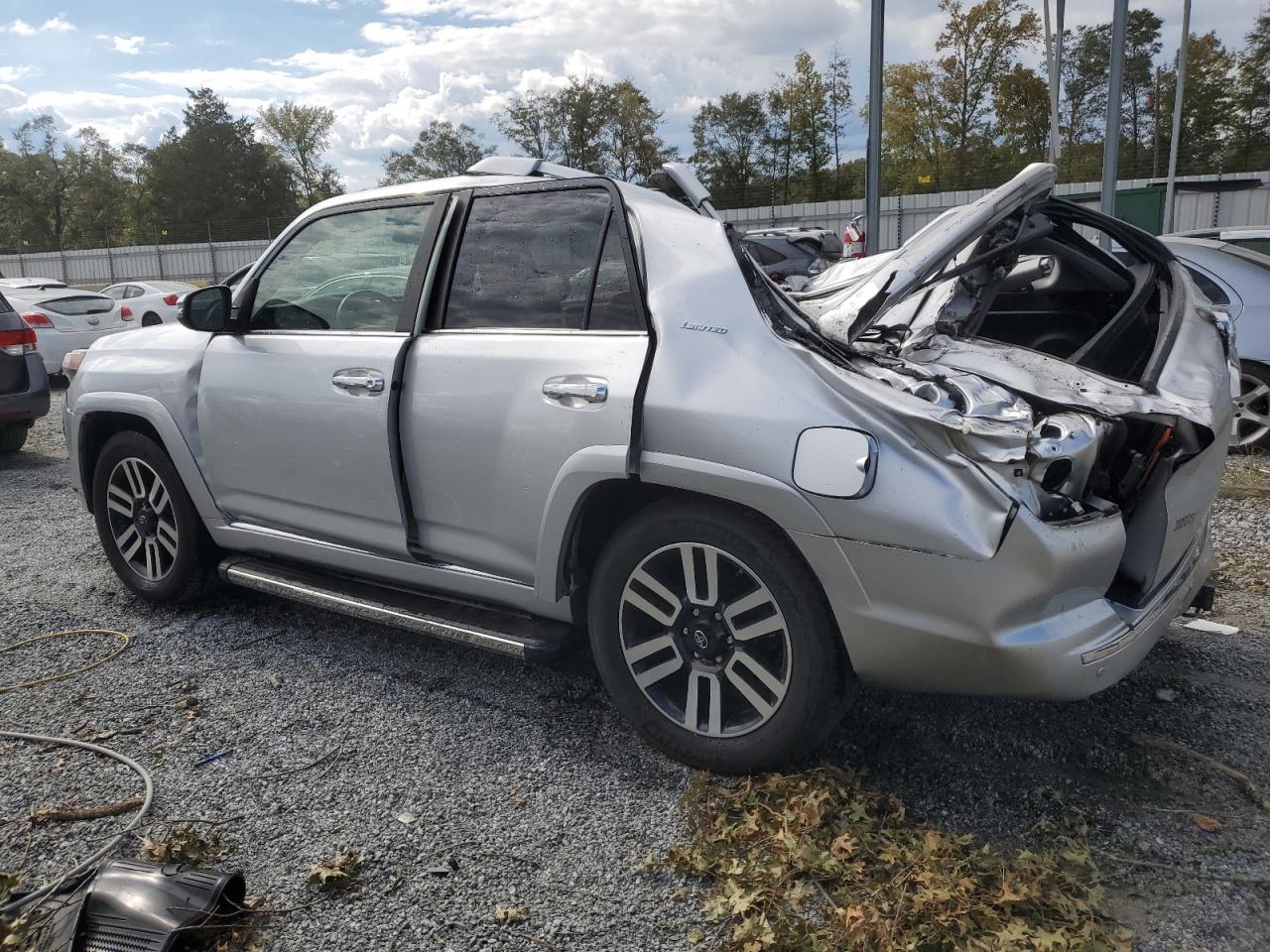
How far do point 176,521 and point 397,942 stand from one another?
8.64 feet

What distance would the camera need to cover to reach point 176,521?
14.2 ft

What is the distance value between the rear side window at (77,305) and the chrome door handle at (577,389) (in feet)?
46.5

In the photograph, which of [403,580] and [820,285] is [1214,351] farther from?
[403,580]

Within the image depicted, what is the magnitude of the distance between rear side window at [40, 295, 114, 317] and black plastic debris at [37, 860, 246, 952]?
47.2ft

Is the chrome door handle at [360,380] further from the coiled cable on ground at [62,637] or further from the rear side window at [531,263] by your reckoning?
the coiled cable on ground at [62,637]

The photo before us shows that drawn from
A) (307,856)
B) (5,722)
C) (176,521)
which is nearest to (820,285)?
(307,856)

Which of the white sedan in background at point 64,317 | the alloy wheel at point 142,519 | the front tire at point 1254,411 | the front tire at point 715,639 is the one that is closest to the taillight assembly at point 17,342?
the alloy wheel at point 142,519

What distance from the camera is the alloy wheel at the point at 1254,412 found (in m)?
6.90

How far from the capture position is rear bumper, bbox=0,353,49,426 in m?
8.41

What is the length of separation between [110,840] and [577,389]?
1.84 meters

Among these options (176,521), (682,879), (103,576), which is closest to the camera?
(682,879)

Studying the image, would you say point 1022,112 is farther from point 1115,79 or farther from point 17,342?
point 17,342

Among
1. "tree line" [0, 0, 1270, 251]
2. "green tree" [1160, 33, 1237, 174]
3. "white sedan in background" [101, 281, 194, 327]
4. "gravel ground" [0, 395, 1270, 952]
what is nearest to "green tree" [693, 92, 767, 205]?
"tree line" [0, 0, 1270, 251]

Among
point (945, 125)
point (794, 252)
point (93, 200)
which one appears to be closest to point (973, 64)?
point (945, 125)
